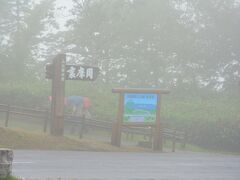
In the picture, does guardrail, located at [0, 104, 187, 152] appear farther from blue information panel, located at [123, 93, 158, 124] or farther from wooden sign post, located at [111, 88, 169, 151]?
blue information panel, located at [123, 93, 158, 124]

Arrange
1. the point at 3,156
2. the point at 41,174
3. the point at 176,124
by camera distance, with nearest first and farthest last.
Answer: the point at 3,156
the point at 41,174
the point at 176,124

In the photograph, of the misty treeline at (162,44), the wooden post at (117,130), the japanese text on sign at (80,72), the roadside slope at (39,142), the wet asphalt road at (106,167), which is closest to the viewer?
the wet asphalt road at (106,167)

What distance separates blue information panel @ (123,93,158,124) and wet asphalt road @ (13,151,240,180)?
5.29 m

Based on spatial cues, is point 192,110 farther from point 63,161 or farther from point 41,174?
point 41,174

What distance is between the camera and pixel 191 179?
570 inches

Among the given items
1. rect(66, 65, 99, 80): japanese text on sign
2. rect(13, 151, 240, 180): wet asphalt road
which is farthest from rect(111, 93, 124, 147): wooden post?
rect(13, 151, 240, 180): wet asphalt road

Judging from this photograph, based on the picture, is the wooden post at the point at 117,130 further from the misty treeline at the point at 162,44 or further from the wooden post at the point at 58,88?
the misty treeline at the point at 162,44

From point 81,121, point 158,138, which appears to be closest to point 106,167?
point 158,138

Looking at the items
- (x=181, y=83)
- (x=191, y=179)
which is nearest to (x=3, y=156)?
(x=191, y=179)

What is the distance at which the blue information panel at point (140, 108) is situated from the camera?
83.3 ft

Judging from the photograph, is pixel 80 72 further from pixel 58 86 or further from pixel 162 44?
pixel 162 44

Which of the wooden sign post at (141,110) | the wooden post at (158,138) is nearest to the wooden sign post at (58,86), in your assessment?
the wooden sign post at (141,110)

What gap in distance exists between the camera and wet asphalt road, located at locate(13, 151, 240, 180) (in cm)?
1393

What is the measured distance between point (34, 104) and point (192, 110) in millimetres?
9685
